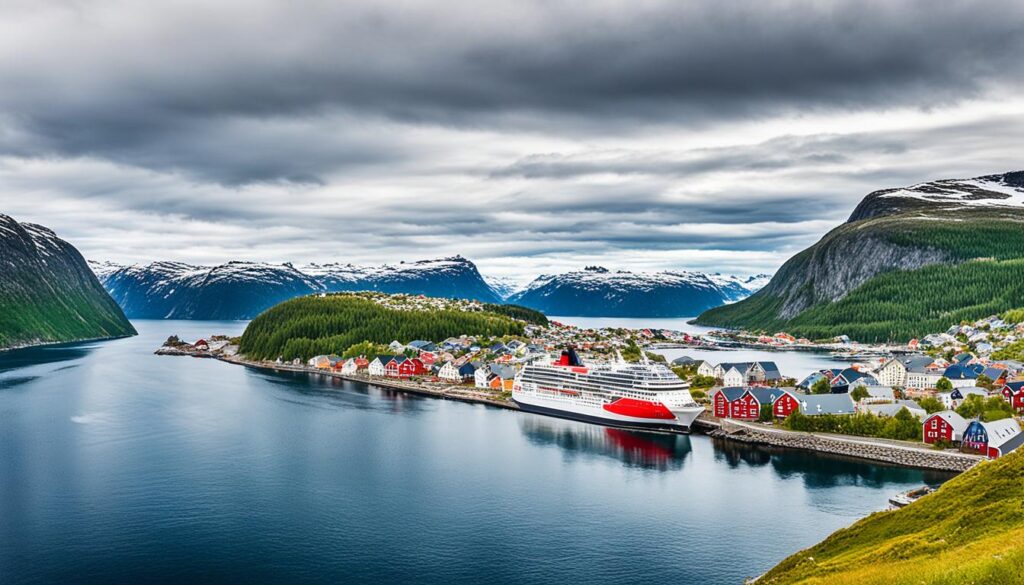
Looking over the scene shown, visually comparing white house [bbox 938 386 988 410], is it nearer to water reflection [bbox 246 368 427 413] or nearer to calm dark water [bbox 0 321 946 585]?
calm dark water [bbox 0 321 946 585]

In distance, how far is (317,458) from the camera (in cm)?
6606

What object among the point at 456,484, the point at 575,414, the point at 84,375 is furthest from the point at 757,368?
the point at 84,375

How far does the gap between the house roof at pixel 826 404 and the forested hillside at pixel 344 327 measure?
99.2 meters

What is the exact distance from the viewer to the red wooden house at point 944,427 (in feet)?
208

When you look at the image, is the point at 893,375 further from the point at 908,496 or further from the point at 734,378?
the point at 908,496

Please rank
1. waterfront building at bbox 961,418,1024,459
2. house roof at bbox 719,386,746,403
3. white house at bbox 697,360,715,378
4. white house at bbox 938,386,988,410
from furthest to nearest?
white house at bbox 697,360,715,378
house roof at bbox 719,386,746,403
white house at bbox 938,386,988,410
waterfront building at bbox 961,418,1024,459

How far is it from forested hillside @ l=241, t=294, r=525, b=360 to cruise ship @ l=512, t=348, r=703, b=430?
72.9 metres

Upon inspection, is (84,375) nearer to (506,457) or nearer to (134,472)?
(134,472)

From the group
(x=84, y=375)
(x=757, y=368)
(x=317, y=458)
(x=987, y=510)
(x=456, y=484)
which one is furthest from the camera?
(x=84, y=375)

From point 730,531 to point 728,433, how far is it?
30300 mm

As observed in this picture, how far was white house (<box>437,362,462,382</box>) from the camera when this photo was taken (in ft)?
412

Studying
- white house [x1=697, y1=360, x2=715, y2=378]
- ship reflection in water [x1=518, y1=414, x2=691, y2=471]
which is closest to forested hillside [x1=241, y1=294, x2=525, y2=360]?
white house [x1=697, y1=360, x2=715, y2=378]

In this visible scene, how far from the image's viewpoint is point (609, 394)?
8444 centimetres

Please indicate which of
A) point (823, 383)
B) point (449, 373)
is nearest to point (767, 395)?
point (823, 383)
